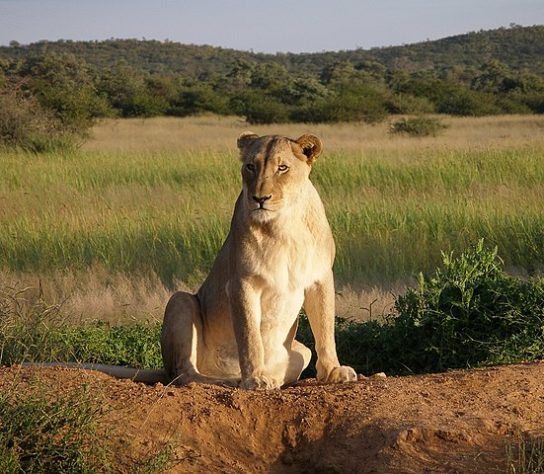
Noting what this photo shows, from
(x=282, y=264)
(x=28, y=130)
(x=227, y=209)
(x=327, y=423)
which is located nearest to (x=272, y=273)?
(x=282, y=264)

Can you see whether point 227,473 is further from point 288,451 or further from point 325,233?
point 325,233

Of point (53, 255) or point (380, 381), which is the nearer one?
point (380, 381)

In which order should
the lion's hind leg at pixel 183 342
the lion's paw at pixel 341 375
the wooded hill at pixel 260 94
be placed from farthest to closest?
1. the wooded hill at pixel 260 94
2. the lion's hind leg at pixel 183 342
3. the lion's paw at pixel 341 375

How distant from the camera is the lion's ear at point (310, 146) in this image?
514 centimetres

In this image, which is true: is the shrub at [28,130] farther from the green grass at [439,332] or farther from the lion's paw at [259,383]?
the lion's paw at [259,383]

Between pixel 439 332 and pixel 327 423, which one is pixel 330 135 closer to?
pixel 439 332

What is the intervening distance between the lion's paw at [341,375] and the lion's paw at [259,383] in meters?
0.36

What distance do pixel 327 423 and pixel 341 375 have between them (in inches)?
32.4

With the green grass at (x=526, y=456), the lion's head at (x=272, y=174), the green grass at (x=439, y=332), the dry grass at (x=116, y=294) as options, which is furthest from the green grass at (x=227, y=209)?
the green grass at (x=526, y=456)

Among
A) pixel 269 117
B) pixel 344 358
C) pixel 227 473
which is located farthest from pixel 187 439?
pixel 269 117

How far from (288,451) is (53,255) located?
686 centimetres

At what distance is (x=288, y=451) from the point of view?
4.45 metres

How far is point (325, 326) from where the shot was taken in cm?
527

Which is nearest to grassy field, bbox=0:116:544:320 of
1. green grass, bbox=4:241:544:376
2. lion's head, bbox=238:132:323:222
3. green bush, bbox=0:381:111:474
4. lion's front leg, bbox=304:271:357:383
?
green grass, bbox=4:241:544:376
